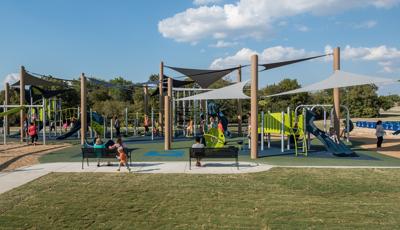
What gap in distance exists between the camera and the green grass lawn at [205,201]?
593cm

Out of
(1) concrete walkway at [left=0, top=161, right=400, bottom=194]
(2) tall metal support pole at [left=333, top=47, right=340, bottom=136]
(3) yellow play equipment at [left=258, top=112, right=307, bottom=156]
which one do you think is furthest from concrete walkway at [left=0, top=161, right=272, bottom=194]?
(2) tall metal support pole at [left=333, top=47, right=340, bottom=136]

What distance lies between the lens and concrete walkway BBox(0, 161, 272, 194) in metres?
10.1

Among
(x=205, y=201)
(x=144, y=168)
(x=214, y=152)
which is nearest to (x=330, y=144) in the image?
(x=214, y=152)

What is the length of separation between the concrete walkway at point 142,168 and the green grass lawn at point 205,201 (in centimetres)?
66

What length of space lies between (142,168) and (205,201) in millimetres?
4400

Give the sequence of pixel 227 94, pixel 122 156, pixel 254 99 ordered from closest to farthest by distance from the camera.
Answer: pixel 122 156 < pixel 254 99 < pixel 227 94

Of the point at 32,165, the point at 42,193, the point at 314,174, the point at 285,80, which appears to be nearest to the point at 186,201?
the point at 42,193

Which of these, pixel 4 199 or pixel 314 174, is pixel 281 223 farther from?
pixel 4 199

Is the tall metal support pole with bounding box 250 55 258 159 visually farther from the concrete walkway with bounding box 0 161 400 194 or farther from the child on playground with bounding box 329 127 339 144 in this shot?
the child on playground with bounding box 329 127 339 144

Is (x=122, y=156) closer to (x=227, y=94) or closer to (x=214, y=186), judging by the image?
(x=214, y=186)

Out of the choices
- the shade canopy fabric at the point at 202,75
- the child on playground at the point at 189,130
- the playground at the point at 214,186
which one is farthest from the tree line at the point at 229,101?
the playground at the point at 214,186

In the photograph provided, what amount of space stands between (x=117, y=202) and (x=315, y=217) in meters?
3.50

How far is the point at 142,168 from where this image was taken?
1125 cm

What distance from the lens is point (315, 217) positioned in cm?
616
